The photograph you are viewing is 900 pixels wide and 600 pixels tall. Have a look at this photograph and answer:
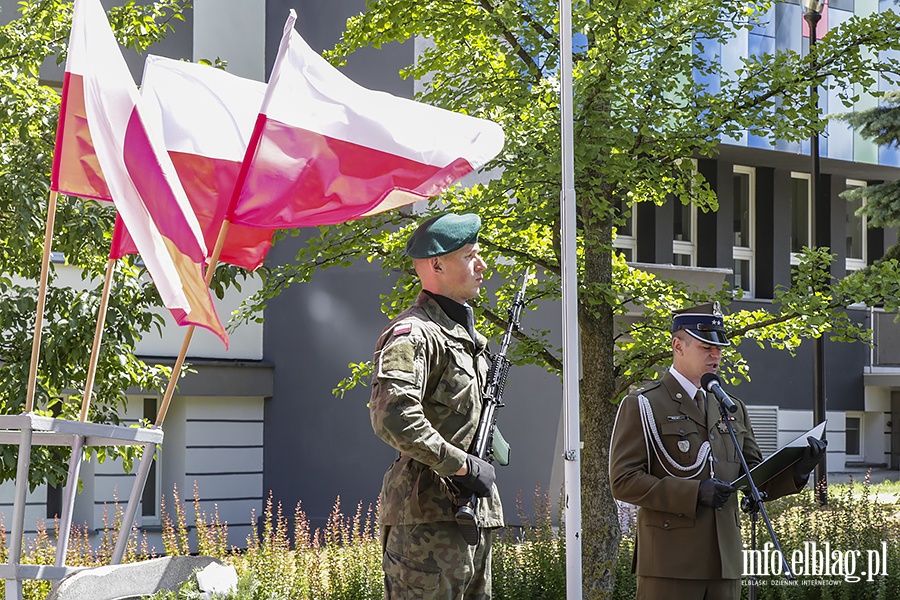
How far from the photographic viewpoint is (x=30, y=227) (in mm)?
7246

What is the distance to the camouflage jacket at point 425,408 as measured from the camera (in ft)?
13.3

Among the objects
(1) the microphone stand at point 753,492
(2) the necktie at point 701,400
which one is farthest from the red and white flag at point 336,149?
(1) the microphone stand at point 753,492

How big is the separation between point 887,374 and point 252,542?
1923 cm

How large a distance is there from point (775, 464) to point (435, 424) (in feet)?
5.16

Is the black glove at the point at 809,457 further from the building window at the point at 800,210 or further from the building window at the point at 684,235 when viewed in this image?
the building window at the point at 800,210

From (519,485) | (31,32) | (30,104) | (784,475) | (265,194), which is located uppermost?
(31,32)

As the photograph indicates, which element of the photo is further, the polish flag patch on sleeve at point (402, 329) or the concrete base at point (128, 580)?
the polish flag patch on sleeve at point (402, 329)

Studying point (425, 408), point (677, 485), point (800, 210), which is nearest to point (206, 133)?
point (425, 408)

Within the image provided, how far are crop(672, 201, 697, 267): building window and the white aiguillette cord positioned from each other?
59.8ft

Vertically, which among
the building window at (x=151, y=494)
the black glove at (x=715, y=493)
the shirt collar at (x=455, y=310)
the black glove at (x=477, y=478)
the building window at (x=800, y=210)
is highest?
the building window at (x=800, y=210)

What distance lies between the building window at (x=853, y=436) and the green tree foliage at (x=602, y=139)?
692 inches

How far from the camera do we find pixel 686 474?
16.9 ft

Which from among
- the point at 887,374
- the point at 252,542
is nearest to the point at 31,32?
the point at 252,542

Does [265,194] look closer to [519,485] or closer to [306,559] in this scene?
[306,559]
